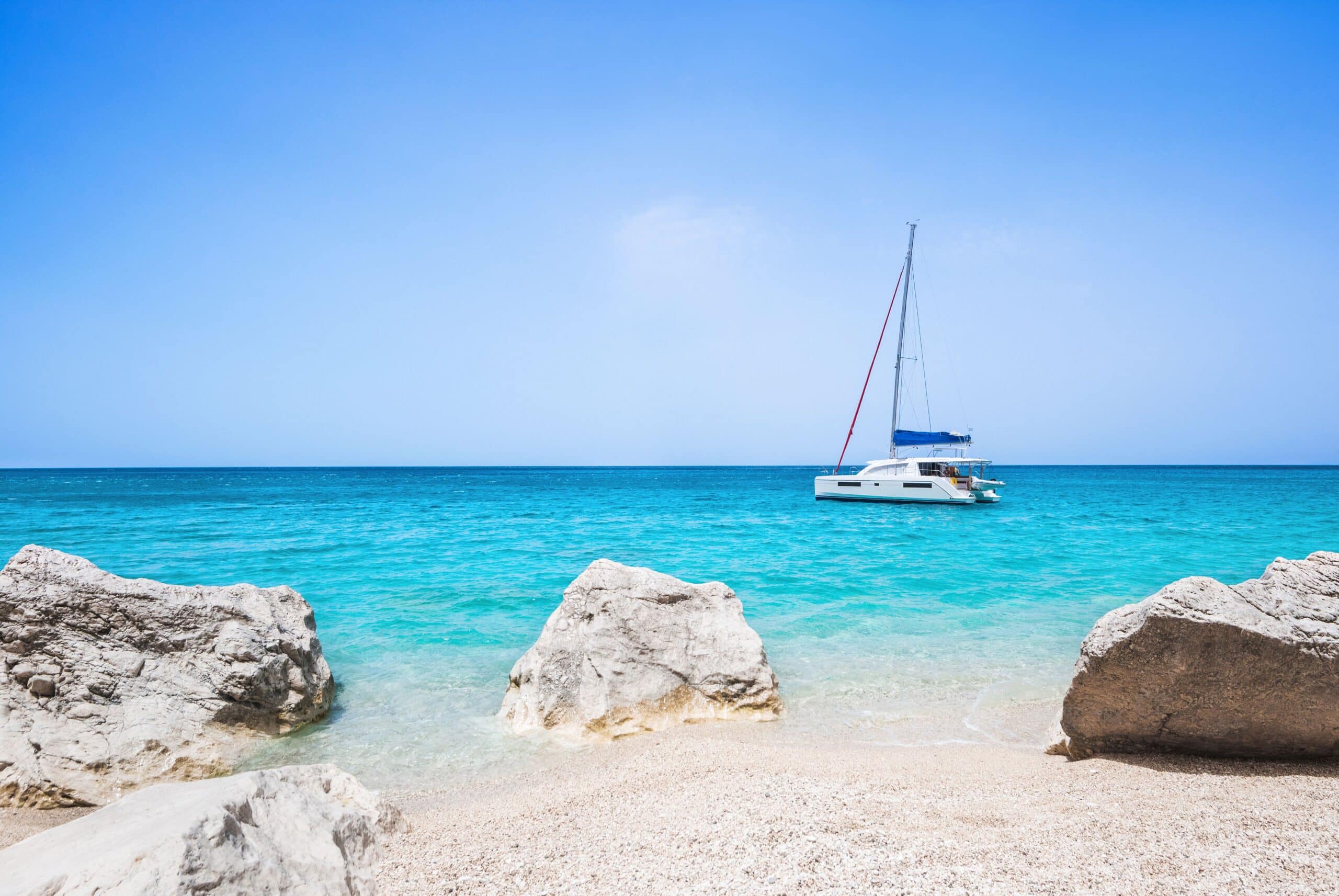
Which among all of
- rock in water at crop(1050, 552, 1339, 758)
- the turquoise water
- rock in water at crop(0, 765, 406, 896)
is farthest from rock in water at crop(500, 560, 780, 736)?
rock in water at crop(1050, 552, 1339, 758)

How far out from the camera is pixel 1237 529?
20859mm

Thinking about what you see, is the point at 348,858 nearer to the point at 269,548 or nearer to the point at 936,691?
the point at 936,691

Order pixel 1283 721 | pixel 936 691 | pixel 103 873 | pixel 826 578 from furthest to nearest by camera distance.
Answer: pixel 826 578 → pixel 936 691 → pixel 1283 721 → pixel 103 873

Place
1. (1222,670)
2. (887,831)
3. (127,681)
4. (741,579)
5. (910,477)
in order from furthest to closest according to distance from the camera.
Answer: (910,477), (741,579), (127,681), (1222,670), (887,831)

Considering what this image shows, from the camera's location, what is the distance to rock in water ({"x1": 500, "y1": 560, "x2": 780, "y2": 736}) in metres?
5.86

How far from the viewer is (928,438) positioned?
110 ft

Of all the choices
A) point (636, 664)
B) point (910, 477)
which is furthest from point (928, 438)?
point (636, 664)

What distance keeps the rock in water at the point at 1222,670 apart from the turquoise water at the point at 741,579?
4.85 feet

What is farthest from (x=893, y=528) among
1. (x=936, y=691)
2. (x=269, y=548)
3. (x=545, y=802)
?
(x=545, y=802)

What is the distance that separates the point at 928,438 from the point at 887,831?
32602 mm

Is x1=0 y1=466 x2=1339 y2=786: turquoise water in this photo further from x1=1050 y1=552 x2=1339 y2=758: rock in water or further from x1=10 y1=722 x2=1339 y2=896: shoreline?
x1=1050 y1=552 x2=1339 y2=758: rock in water

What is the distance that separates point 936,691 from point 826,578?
223 inches

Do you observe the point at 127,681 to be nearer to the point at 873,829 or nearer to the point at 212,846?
the point at 212,846

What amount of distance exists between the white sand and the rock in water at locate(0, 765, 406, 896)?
0.31m
